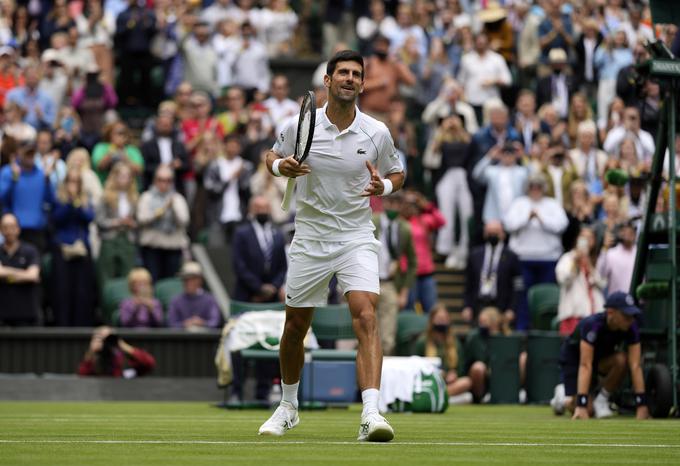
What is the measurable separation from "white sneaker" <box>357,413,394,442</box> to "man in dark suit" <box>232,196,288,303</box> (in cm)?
1035

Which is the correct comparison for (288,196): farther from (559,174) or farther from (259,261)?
(559,174)

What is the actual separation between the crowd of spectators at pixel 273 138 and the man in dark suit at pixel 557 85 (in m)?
0.04

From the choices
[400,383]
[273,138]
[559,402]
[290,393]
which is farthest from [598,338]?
[273,138]

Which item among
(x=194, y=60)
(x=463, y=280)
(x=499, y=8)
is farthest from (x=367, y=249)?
(x=499, y=8)

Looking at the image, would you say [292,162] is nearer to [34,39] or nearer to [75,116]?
[75,116]

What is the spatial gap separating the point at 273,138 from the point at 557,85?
4.95m

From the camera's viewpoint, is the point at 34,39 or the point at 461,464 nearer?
the point at 461,464

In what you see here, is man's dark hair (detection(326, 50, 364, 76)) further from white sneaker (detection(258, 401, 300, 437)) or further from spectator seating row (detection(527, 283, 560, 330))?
spectator seating row (detection(527, 283, 560, 330))

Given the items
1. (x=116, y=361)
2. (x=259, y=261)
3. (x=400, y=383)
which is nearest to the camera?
(x=400, y=383)

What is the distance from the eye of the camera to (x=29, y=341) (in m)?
20.7

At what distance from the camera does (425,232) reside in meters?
22.6

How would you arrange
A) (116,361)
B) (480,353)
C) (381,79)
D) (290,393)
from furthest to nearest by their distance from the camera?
1. (381,79)
2. (116,361)
3. (480,353)
4. (290,393)

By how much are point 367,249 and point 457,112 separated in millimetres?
14601

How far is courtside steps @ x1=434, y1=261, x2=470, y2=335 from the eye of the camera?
2402 centimetres
